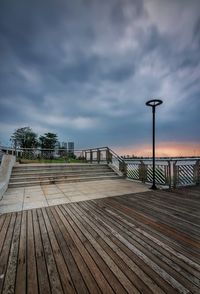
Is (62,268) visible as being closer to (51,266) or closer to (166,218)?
(51,266)

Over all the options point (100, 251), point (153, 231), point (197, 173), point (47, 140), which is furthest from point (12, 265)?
point (47, 140)

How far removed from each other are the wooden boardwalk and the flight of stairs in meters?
3.83

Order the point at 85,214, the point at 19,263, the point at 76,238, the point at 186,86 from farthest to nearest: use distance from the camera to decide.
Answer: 1. the point at 186,86
2. the point at 85,214
3. the point at 76,238
4. the point at 19,263

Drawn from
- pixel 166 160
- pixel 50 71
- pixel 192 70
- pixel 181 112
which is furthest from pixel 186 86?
pixel 50 71

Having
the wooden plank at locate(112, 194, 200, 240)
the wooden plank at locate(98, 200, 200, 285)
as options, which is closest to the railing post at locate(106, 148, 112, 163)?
the wooden plank at locate(112, 194, 200, 240)

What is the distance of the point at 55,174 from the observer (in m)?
8.49

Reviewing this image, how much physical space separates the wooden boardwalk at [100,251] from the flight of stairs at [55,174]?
12.6ft

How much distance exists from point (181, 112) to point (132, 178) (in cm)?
884

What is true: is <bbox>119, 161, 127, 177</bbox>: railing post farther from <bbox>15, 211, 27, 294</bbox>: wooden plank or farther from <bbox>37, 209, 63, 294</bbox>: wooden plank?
<bbox>15, 211, 27, 294</bbox>: wooden plank

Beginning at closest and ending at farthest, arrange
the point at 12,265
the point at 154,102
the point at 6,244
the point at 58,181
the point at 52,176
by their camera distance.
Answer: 1. the point at 12,265
2. the point at 6,244
3. the point at 154,102
4. the point at 58,181
5. the point at 52,176

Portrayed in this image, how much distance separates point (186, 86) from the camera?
10086 millimetres

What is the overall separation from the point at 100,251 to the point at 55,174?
6.76m

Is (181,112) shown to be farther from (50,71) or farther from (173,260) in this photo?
(173,260)

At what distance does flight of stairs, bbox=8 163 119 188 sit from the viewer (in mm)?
7294
